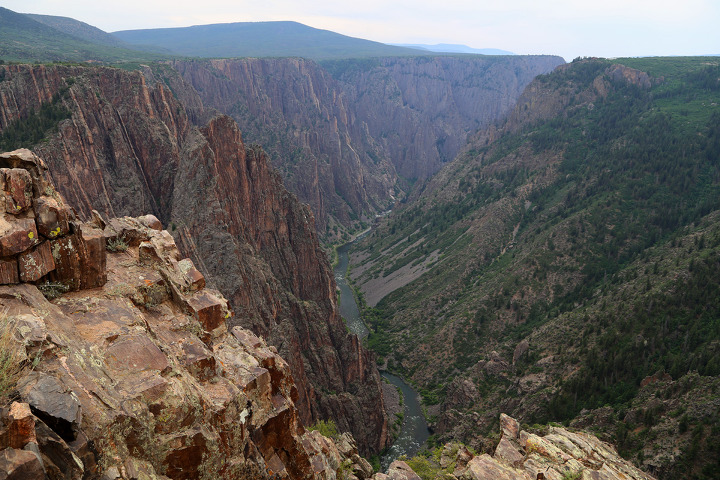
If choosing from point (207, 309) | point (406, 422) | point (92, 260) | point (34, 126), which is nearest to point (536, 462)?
point (207, 309)

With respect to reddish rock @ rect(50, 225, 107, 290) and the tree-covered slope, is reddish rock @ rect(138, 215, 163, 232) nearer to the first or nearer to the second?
reddish rock @ rect(50, 225, 107, 290)

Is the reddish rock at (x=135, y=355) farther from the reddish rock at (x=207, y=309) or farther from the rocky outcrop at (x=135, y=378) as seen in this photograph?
the reddish rock at (x=207, y=309)

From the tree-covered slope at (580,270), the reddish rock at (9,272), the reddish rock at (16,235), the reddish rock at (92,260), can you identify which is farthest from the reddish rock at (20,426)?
the tree-covered slope at (580,270)

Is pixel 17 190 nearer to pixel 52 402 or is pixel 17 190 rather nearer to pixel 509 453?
pixel 52 402

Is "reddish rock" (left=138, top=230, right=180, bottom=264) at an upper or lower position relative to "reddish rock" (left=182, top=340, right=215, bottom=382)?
upper

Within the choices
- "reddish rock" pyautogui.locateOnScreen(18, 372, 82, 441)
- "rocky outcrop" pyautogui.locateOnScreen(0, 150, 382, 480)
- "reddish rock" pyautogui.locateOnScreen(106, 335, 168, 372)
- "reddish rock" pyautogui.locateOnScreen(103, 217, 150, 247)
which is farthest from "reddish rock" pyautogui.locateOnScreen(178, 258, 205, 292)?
"reddish rock" pyautogui.locateOnScreen(18, 372, 82, 441)
